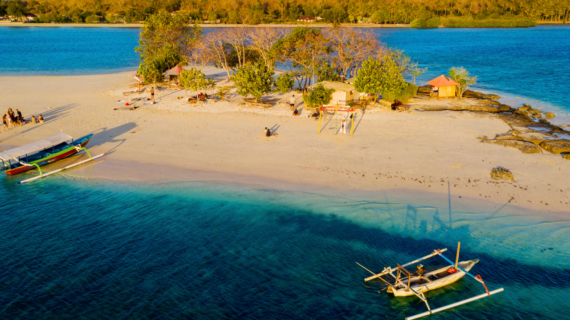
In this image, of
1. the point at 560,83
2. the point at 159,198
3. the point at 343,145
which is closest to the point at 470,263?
the point at 343,145

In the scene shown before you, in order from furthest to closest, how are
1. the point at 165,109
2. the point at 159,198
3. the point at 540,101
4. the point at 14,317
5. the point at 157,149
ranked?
the point at 540,101 → the point at 165,109 → the point at 157,149 → the point at 159,198 → the point at 14,317

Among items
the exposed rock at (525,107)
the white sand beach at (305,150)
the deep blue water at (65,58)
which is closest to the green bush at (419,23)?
the deep blue water at (65,58)

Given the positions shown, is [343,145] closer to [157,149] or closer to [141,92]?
[157,149]

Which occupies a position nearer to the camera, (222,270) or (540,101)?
Answer: (222,270)

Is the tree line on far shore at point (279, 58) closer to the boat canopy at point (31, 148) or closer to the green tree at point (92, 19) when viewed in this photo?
the boat canopy at point (31, 148)

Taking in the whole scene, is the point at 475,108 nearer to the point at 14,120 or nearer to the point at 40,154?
the point at 40,154

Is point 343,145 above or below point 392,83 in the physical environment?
below

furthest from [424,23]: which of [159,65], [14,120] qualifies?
[14,120]

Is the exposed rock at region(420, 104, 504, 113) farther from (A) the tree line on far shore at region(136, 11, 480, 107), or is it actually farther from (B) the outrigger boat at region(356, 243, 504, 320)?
(B) the outrigger boat at region(356, 243, 504, 320)
